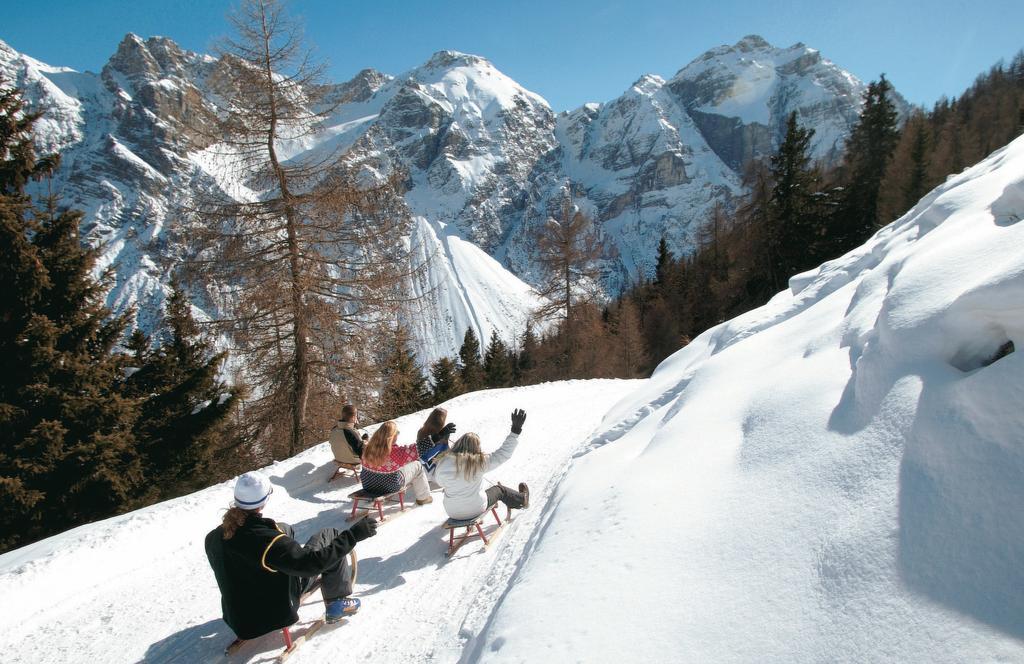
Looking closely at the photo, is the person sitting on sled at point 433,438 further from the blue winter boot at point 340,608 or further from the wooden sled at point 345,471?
the blue winter boot at point 340,608

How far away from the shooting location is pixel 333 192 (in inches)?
398

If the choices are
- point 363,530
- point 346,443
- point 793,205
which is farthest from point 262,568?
point 793,205

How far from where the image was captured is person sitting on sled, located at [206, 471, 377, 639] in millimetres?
3275

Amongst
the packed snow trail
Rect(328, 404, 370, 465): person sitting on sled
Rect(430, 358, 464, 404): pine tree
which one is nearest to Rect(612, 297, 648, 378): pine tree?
Rect(430, 358, 464, 404): pine tree

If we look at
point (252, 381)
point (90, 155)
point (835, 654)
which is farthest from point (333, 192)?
Answer: point (90, 155)

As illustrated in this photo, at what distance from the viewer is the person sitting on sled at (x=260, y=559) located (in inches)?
129

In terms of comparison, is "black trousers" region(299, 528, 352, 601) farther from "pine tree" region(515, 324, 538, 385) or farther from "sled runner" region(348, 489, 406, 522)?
"pine tree" region(515, 324, 538, 385)

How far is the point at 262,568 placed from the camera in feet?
11.2

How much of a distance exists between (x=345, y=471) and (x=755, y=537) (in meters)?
6.43

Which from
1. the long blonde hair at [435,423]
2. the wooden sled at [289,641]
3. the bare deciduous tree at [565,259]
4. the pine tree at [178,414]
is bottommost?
the wooden sled at [289,641]

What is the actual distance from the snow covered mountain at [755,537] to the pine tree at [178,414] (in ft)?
23.0

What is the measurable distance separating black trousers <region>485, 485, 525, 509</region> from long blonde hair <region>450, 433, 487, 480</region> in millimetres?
616

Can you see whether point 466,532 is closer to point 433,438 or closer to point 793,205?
point 433,438

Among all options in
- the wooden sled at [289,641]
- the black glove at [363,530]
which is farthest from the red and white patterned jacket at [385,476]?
the black glove at [363,530]
